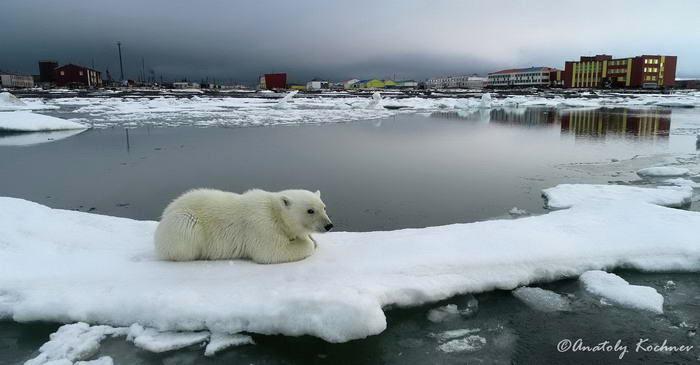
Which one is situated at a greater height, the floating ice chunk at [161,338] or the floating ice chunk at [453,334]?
the floating ice chunk at [161,338]

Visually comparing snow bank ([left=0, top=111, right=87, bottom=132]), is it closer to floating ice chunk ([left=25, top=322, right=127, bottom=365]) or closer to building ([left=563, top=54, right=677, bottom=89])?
floating ice chunk ([left=25, top=322, right=127, bottom=365])

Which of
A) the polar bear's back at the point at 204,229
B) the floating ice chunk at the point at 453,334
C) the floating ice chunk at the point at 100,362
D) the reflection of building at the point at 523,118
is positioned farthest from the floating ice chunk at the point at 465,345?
the reflection of building at the point at 523,118

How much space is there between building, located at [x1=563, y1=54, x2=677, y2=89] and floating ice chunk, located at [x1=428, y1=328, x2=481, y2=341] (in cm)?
9914

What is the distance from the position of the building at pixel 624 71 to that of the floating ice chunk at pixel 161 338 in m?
100

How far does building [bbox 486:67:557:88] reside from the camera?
108 metres

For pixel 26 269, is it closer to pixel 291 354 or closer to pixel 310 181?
pixel 291 354

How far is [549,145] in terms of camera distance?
13953 mm

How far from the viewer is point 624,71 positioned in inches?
3410

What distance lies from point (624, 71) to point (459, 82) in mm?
57754

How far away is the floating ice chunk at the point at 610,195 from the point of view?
6.14m

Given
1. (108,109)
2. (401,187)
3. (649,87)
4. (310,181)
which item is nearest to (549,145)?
(401,187)

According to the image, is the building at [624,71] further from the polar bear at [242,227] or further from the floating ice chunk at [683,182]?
the polar bear at [242,227]

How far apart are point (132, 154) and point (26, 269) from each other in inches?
343

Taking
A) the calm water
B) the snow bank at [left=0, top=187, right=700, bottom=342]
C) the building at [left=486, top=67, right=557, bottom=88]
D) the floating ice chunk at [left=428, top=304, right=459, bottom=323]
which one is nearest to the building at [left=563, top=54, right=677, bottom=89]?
the building at [left=486, top=67, right=557, bottom=88]
